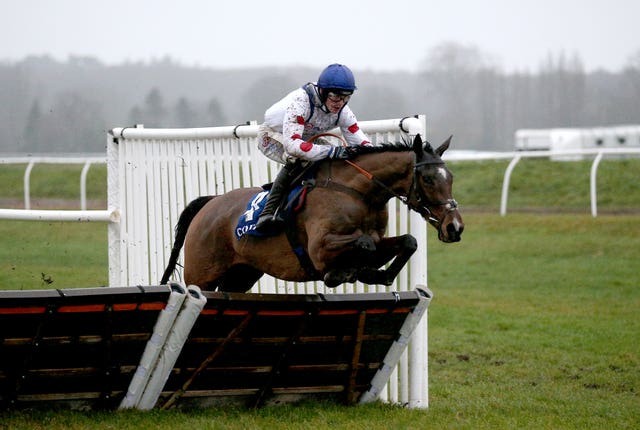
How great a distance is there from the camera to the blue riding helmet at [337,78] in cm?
623

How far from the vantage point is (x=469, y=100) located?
129ft

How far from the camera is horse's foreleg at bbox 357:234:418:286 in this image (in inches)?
237

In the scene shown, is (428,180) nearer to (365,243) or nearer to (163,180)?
(365,243)

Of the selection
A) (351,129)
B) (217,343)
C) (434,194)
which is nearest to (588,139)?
(351,129)

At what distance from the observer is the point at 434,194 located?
590cm

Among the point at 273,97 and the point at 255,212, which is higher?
the point at 273,97

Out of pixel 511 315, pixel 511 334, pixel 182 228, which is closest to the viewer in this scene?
pixel 182 228

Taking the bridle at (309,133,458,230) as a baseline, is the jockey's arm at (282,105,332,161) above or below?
above

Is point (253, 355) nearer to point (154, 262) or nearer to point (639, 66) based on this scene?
point (154, 262)

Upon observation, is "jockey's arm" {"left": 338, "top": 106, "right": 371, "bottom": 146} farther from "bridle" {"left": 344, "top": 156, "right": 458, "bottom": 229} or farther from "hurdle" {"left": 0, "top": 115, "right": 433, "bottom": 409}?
"bridle" {"left": 344, "top": 156, "right": 458, "bottom": 229}

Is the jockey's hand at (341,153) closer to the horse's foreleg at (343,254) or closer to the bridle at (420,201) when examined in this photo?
the bridle at (420,201)

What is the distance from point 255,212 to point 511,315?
5492 millimetres

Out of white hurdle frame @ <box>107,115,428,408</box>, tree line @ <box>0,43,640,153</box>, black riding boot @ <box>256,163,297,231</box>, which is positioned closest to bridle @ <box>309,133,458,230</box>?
black riding boot @ <box>256,163,297,231</box>

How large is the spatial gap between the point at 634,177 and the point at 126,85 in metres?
10.2
